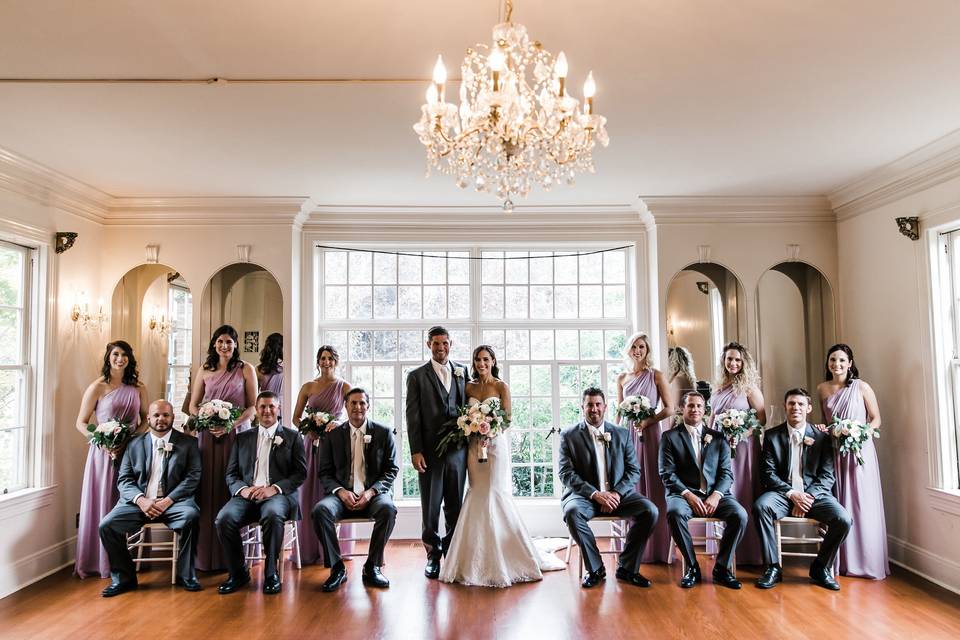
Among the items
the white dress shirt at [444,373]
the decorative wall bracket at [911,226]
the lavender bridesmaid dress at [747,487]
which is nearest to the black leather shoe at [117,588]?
the white dress shirt at [444,373]

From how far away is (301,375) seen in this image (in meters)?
6.34

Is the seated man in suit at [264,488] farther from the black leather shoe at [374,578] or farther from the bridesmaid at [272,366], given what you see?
the bridesmaid at [272,366]

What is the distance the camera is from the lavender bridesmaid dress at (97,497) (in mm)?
5090

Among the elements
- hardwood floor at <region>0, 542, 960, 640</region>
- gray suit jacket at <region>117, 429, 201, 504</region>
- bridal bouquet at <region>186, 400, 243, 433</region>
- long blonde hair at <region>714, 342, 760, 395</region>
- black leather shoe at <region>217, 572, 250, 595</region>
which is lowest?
hardwood floor at <region>0, 542, 960, 640</region>

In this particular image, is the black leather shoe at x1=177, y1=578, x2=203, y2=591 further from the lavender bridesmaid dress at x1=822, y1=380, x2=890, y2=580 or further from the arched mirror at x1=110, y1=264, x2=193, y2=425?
the lavender bridesmaid dress at x1=822, y1=380, x2=890, y2=580

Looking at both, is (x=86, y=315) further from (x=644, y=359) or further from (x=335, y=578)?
(x=644, y=359)

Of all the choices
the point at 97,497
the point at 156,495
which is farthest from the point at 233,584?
the point at 97,497

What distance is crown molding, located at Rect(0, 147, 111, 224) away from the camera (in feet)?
15.8

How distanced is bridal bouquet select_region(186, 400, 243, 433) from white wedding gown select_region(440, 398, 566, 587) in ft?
6.24

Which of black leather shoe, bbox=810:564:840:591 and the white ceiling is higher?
the white ceiling

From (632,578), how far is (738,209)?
3.36 metres

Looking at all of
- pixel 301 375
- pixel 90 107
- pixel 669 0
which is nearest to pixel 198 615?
pixel 301 375

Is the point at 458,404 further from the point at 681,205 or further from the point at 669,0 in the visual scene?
the point at 669,0

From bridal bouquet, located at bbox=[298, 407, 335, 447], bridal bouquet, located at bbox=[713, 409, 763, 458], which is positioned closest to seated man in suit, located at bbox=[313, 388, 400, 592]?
bridal bouquet, located at bbox=[298, 407, 335, 447]
